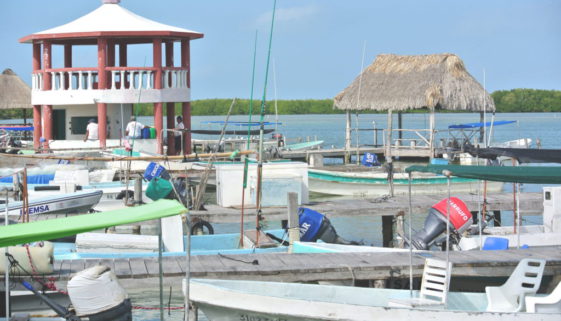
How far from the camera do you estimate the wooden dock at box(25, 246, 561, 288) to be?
12781mm

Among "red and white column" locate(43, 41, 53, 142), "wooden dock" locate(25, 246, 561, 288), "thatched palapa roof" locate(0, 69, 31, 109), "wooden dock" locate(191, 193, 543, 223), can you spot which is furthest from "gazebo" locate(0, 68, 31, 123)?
"wooden dock" locate(25, 246, 561, 288)

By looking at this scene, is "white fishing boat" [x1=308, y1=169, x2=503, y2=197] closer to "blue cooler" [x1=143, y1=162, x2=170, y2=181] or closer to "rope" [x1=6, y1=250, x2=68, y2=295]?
"blue cooler" [x1=143, y1=162, x2=170, y2=181]

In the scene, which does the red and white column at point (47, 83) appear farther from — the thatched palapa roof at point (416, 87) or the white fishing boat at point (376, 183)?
the thatched palapa roof at point (416, 87)

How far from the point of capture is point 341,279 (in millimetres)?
12945

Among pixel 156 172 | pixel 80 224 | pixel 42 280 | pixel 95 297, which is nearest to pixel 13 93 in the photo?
pixel 156 172

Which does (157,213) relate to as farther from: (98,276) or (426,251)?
(426,251)

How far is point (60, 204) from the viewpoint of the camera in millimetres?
19219

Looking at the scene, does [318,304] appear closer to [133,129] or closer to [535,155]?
[535,155]

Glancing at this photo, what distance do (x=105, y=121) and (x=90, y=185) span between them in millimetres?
6257

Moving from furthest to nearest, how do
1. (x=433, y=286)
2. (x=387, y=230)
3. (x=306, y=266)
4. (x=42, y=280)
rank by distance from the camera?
(x=387, y=230) < (x=306, y=266) < (x=42, y=280) < (x=433, y=286)

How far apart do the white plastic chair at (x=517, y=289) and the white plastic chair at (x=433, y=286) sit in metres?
0.63

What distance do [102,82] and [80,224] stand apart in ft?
66.0

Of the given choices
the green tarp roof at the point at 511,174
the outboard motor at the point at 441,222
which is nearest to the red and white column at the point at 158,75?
the outboard motor at the point at 441,222

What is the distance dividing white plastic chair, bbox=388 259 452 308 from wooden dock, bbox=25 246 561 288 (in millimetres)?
1088
